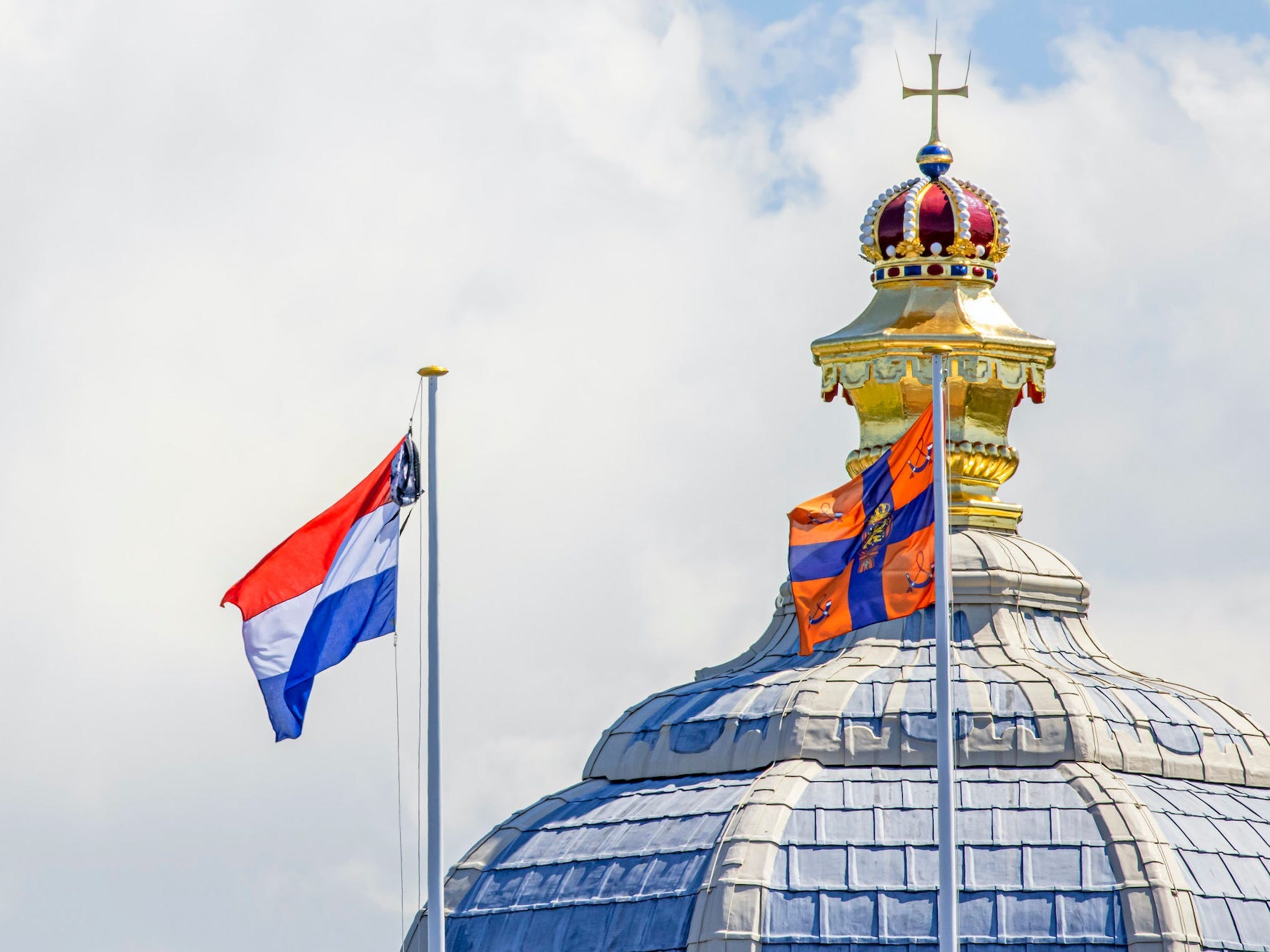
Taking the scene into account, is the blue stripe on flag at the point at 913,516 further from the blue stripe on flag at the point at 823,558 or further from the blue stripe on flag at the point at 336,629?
the blue stripe on flag at the point at 336,629

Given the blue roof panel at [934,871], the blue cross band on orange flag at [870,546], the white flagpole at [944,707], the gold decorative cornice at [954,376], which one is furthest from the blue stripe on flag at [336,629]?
the gold decorative cornice at [954,376]

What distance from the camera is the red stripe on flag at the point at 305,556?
4944 cm

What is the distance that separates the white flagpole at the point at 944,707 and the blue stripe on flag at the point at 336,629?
646cm

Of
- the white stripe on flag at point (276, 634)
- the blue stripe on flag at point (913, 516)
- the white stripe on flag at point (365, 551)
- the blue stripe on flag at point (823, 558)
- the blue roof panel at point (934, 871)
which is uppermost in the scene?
the blue stripe on flag at point (913, 516)

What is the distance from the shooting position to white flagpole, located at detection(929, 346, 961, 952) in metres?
49.8

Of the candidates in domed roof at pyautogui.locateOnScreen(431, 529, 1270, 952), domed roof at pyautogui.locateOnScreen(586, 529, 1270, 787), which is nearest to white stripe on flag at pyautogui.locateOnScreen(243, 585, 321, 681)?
domed roof at pyautogui.locateOnScreen(431, 529, 1270, 952)

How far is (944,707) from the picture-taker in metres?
50.8

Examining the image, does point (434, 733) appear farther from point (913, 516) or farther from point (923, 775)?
point (923, 775)

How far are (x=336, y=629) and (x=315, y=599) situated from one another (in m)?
0.42

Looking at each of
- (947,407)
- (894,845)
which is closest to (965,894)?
(894,845)

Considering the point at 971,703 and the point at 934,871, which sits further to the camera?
the point at 971,703

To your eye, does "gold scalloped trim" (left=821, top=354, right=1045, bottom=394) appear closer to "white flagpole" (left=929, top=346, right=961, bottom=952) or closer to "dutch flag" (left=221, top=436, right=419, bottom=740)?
"white flagpole" (left=929, top=346, right=961, bottom=952)

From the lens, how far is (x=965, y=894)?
57844 millimetres

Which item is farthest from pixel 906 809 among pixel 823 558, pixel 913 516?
pixel 913 516
